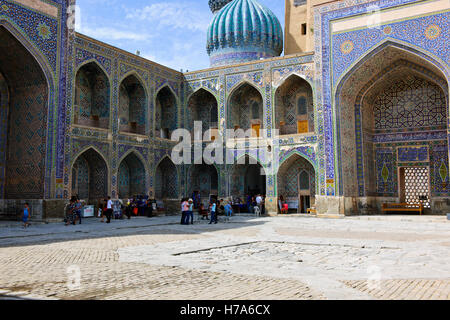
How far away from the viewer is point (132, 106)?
18.4 m

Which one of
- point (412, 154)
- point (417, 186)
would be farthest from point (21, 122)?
point (417, 186)

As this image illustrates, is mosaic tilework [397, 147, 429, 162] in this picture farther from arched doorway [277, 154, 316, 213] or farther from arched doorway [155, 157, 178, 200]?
arched doorway [155, 157, 178, 200]

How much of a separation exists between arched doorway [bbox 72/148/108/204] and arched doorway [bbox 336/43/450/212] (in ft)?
30.2

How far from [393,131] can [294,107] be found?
4.28m

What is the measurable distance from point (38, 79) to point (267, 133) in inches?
365

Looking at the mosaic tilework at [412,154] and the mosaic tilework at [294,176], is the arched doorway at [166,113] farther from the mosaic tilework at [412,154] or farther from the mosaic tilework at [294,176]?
the mosaic tilework at [412,154]

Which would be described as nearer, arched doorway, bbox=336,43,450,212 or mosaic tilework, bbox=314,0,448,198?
mosaic tilework, bbox=314,0,448,198

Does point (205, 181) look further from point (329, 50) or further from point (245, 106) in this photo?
point (329, 50)

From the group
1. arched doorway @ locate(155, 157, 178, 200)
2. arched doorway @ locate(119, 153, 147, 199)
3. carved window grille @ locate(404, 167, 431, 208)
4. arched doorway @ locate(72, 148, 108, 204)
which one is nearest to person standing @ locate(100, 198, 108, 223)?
arched doorway @ locate(72, 148, 108, 204)

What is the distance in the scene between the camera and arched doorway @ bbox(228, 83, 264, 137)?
762 inches

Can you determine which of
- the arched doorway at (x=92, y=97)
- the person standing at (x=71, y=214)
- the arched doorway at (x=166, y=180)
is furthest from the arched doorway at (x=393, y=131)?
the person standing at (x=71, y=214)

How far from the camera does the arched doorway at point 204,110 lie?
2025cm
